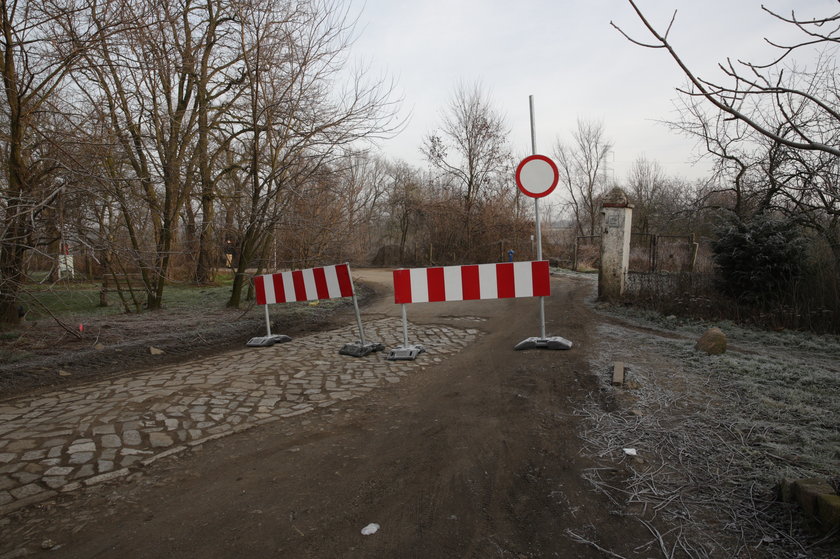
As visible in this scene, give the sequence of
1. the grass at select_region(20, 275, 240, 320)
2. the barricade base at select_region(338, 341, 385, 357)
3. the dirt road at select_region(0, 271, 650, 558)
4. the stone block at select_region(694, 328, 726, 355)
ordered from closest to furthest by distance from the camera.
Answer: the dirt road at select_region(0, 271, 650, 558), the stone block at select_region(694, 328, 726, 355), the barricade base at select_region(338, 341, 385, 357), the grass at select_region(20, 275, 240, 320)

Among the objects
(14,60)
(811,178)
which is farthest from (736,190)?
(14,60)

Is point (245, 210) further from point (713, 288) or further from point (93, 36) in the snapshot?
point (713, 288)

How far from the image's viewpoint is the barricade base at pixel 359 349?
21.2 feet

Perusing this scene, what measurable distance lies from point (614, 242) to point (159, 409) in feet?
29.7

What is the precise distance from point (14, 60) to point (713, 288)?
43.0 ft

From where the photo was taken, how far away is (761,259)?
7945 mm

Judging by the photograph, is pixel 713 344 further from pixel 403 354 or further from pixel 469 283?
pixel 403 354

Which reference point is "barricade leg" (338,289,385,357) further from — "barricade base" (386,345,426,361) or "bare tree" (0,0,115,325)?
"bare tree" (0,0,115,325)

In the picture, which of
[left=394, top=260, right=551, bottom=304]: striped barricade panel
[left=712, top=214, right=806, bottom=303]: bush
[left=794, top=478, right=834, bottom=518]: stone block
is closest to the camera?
[left=794, top=478, right=834, bottom=518]: stone block

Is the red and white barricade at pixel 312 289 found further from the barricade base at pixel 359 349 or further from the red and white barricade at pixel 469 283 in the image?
the red and white barricade at pixel 469 283

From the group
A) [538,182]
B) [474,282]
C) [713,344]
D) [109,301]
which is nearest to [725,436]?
[713,344]

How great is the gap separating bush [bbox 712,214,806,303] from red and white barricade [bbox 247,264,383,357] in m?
6.75

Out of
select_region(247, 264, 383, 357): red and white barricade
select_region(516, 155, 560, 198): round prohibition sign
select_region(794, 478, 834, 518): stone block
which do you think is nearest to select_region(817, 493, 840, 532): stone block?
select_region(794, 478, 834, 518): stone block

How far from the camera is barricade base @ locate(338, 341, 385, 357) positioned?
6473mm
